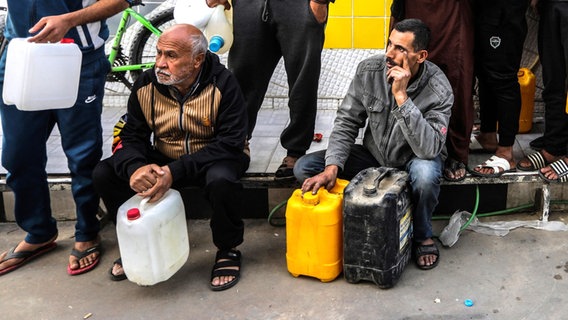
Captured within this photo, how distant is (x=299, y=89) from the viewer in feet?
13.4

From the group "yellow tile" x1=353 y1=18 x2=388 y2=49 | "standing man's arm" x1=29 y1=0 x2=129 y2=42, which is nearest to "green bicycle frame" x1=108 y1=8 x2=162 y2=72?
"yellow tile" x1=353 y1=18 x2=388 y2=49

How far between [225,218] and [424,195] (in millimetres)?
1029

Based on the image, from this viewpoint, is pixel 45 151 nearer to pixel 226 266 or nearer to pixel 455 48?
pixel 226 266

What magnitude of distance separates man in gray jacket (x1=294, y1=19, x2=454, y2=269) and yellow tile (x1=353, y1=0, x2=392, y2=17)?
1.81 metres

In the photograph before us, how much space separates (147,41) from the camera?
5.84m

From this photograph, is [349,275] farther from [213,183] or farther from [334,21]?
[334,21]

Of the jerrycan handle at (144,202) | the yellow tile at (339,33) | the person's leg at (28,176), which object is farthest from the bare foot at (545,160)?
the person's leg at (28,176)

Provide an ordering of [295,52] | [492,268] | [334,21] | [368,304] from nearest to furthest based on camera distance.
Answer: [368,304] → [492,268] → [295,52] → [334,21]

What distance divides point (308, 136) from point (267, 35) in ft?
2.11

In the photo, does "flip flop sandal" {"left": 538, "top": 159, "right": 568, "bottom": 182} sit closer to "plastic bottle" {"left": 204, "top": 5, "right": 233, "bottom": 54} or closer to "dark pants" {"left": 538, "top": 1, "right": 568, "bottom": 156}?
"dark pants" {"left": 538, "top": 1, "right": 568, "bottom": 156}

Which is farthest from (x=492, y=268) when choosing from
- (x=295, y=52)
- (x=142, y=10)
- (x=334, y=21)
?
(x=142, y=10)

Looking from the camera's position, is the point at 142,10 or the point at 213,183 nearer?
the point at 213,183

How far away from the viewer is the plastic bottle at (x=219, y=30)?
406 cm

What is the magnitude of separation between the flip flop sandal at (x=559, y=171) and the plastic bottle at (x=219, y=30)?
1.97 meters
